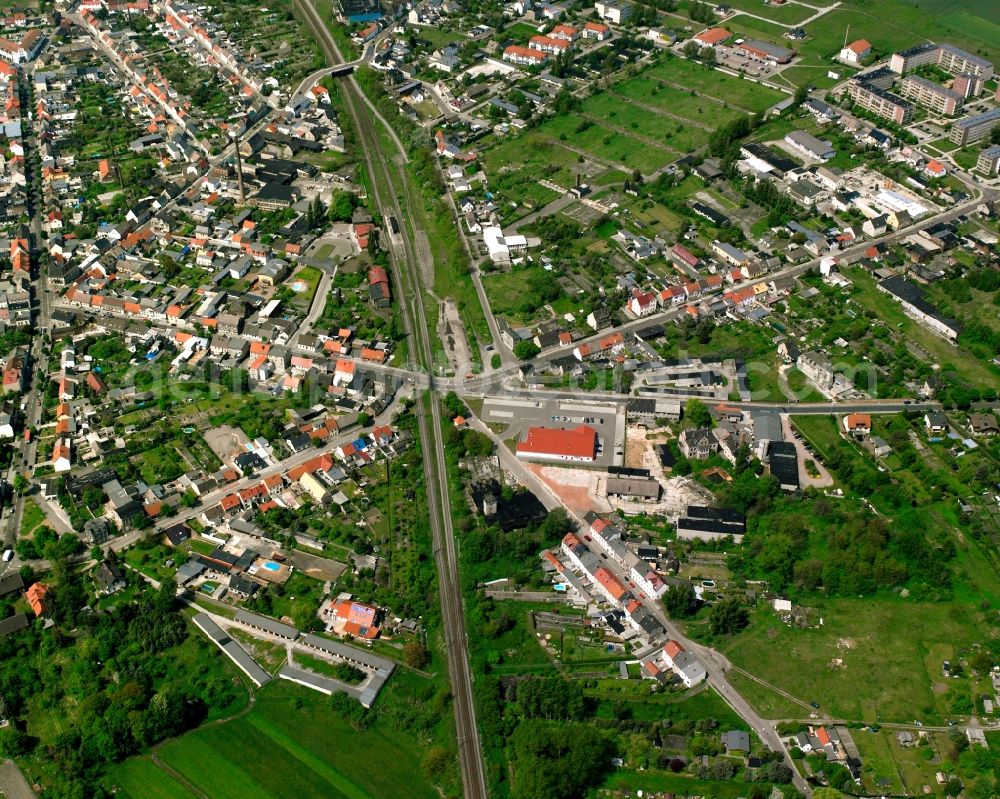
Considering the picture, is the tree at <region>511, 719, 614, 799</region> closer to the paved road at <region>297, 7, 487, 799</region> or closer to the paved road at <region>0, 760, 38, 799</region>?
the paved road at <region>297, 7, 487, 799</region>

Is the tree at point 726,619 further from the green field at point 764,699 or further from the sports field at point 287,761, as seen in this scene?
the sports field at point 287,761

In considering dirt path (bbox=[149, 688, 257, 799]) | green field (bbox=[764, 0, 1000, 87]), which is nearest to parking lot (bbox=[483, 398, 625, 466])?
dirt path (bbox=[149, 688, 257, 799])

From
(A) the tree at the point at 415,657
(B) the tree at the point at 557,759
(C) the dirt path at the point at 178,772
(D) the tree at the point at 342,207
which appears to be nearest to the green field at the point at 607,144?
(D) the tree at the point at 342,207

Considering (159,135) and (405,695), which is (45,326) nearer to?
(159,135)

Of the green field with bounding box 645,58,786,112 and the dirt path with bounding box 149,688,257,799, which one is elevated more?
the green field with bounding box 645,58,786,112

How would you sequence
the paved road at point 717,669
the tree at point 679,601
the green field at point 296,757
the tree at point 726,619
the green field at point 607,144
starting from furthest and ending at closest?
the green field at point 607,144 → the tree at point 679,601 → the tree at point 726,619 → the paved road at point 717,669 → the green field at point 296,757

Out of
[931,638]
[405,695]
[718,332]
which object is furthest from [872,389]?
[405,695]

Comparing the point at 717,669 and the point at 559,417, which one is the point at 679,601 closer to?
the point at 717,669
